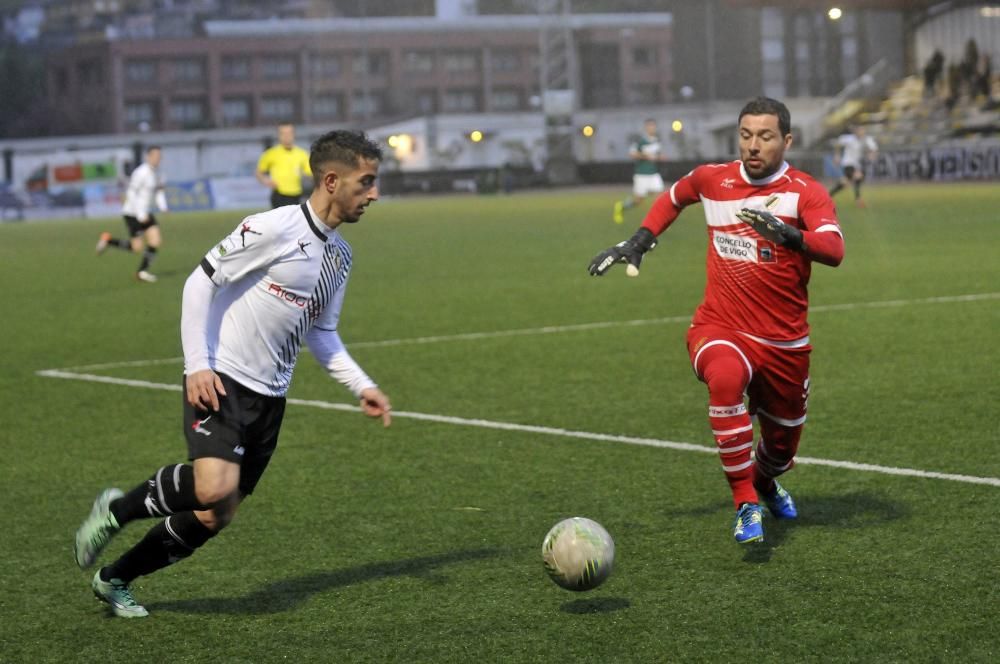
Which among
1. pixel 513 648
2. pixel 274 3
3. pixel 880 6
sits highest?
pixel 274 3

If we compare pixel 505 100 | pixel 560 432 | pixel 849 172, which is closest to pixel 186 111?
pixel 505 100

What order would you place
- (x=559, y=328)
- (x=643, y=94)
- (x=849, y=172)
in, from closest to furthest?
(x=559, y=328) → (x=849, y=172) → (x=643, y=94)

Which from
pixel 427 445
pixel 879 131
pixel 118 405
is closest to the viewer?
pixel 427 445

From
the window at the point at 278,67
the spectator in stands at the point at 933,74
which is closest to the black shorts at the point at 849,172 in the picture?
the spectator in stands at the point at 933,74

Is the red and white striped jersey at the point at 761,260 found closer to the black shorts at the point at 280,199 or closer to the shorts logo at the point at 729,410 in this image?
the shorts logo at the point at 729,410

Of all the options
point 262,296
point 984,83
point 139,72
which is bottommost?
point 262,296

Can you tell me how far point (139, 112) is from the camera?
111938 mm

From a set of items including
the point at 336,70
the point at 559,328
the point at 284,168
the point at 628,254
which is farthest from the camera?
the point at 336,70

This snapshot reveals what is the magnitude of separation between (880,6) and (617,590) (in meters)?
65.1

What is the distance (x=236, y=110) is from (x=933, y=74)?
208 ft

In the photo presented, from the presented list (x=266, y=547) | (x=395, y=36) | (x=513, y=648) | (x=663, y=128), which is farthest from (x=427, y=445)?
(x=395, y=36)

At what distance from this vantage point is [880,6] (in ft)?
219

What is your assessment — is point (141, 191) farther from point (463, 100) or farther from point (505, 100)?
point (505, 100)

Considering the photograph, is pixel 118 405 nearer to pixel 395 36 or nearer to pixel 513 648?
pixel 513 648
